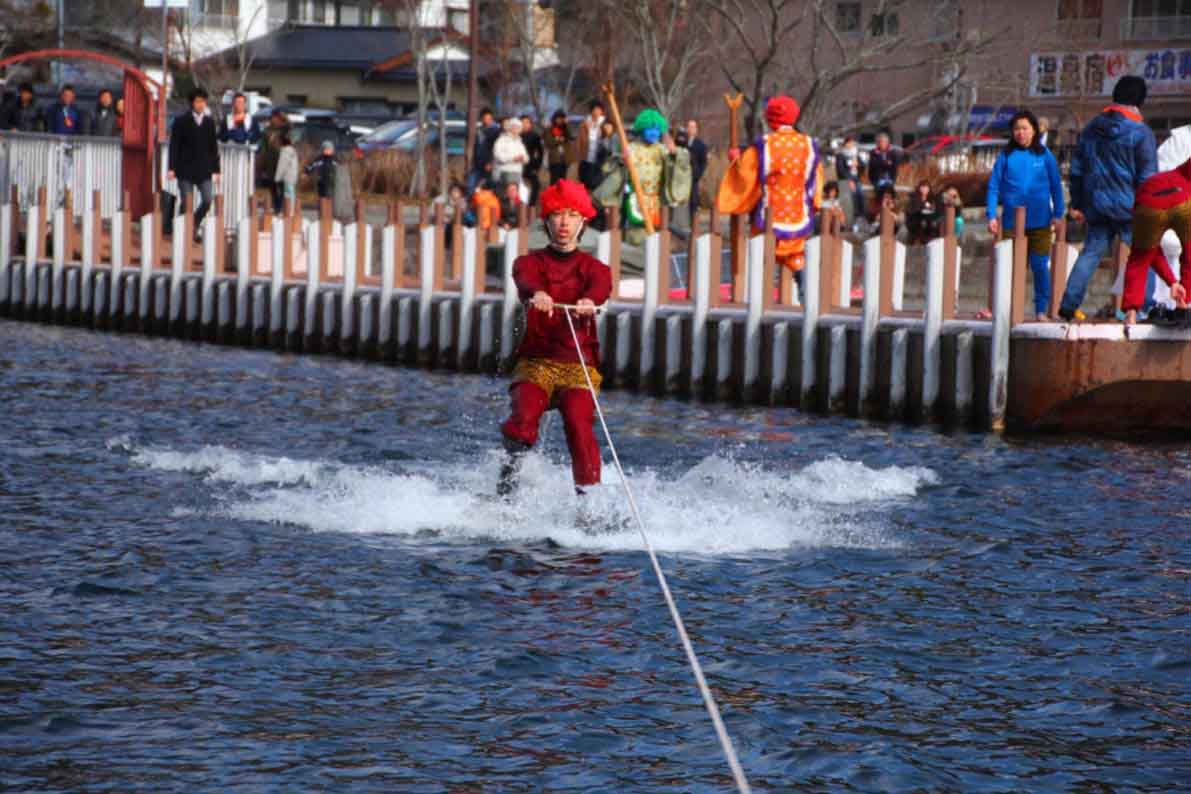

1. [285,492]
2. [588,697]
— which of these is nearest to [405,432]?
[285,492]

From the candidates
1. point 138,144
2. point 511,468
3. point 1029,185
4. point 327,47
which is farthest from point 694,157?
point 327,47

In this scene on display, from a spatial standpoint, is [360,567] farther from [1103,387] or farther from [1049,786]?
[1103,387]

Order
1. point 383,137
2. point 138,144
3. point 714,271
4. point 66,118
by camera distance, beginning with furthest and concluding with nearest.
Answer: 1. point 383,137
2. point 66,118
3. point 138,144
4. point 714,271

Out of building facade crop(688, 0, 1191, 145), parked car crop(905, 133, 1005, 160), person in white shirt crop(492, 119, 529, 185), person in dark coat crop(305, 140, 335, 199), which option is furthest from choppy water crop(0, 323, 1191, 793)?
building facade crop(688, 0, 1191, 145)

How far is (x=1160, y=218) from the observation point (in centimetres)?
1783

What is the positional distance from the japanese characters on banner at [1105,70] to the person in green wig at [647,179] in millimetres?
31296

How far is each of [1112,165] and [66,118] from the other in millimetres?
19278

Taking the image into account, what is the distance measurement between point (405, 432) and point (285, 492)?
12.8ft

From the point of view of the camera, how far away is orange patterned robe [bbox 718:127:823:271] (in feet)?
68.0

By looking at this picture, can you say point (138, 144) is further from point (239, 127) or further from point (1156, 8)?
point (1156, 8)

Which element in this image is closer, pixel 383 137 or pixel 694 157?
pixel 694 157

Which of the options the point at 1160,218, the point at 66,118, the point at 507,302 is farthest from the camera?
the point at 66,118

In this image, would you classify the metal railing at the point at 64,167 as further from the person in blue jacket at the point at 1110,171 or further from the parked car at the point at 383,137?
the person in blue jacket at the point at 1110,171

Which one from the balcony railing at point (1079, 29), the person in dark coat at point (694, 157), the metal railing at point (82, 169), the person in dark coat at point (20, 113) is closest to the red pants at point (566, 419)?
the person in dark coat at point (694, 157)
